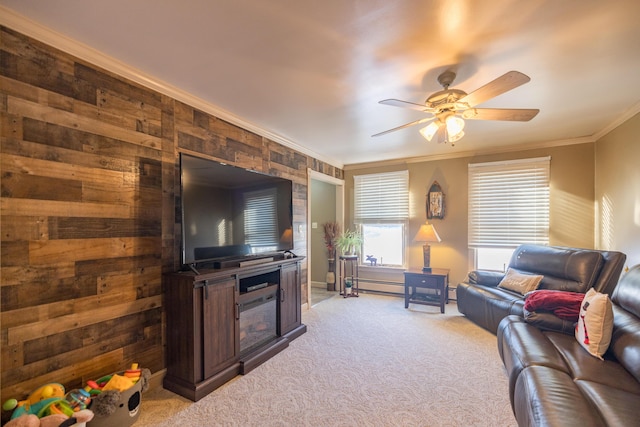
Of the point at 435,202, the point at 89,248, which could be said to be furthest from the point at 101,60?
the point at 435,202

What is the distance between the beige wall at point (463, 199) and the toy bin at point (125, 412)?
417 centimetres

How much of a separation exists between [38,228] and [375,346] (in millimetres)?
3025

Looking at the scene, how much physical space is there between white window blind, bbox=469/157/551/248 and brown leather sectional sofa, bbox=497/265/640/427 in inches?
86.8

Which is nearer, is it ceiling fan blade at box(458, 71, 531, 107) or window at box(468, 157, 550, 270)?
ceiling fan blade at box(458, 71, 531, 107)

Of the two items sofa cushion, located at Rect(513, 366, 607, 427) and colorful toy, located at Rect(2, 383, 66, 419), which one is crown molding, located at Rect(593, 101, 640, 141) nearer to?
sofa cushion, located at Rect(513, 366, 607, 427)

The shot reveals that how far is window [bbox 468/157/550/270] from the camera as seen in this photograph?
13.5ft

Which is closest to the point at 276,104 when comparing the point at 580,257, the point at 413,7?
the point at 413,7

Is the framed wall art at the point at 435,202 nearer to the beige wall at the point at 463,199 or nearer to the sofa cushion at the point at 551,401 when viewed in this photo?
the beige wall at the point at 463,199

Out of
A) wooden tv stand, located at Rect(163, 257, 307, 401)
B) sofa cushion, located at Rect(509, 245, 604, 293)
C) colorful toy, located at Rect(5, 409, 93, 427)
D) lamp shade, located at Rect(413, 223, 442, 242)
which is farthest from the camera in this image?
lamp shade, located at Rect(413, 223, 442, 242)

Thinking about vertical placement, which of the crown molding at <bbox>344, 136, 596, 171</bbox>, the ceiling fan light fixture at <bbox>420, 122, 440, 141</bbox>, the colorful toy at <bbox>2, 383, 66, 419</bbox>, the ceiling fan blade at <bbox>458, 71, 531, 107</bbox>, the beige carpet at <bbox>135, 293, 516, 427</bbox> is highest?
the crown molding at <bbox>344, 136, 596, 171</bbox>

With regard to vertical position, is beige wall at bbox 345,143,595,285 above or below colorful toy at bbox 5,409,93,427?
above

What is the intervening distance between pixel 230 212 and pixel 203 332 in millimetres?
1074

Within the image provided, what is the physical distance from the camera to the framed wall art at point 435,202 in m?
4.76

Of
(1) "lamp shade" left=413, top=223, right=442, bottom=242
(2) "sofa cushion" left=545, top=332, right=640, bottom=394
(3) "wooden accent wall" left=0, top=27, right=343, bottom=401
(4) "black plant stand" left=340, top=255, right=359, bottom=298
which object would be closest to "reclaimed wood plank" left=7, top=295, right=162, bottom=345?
(3) "wooden accent wall" left=0, top=27, right=343, bottom=401
